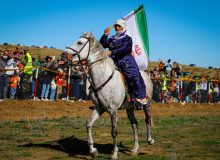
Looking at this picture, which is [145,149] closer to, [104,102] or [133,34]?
[104,102]

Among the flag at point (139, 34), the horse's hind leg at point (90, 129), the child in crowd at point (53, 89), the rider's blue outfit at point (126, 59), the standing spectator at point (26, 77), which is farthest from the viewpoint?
the child in crowd at point (53, 89)

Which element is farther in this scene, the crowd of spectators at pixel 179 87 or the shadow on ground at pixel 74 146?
the crowd of spectators at pixel 179 87

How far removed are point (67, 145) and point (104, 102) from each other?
7.41ft

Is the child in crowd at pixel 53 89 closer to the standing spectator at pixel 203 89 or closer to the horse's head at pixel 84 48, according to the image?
the horse's head at pixel 84 48

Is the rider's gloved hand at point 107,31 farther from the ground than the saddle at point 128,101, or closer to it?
farther from the ground

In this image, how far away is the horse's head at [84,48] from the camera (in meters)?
9.08

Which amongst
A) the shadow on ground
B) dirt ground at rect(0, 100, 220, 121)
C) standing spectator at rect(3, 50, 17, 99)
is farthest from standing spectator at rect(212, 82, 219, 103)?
the shadow on ground

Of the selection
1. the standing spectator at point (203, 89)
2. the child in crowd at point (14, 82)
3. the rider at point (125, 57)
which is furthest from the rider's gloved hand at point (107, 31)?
the standing spectator at point (203, 89)

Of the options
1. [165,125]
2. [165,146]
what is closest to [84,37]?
[165,146]

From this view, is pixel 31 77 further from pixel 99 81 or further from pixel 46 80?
pixel 99 81

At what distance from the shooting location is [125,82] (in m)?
9.66

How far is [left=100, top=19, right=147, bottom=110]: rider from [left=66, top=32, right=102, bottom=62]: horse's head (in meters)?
0.51

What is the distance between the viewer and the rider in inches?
374

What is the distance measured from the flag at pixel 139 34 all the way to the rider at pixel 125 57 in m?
3.56
